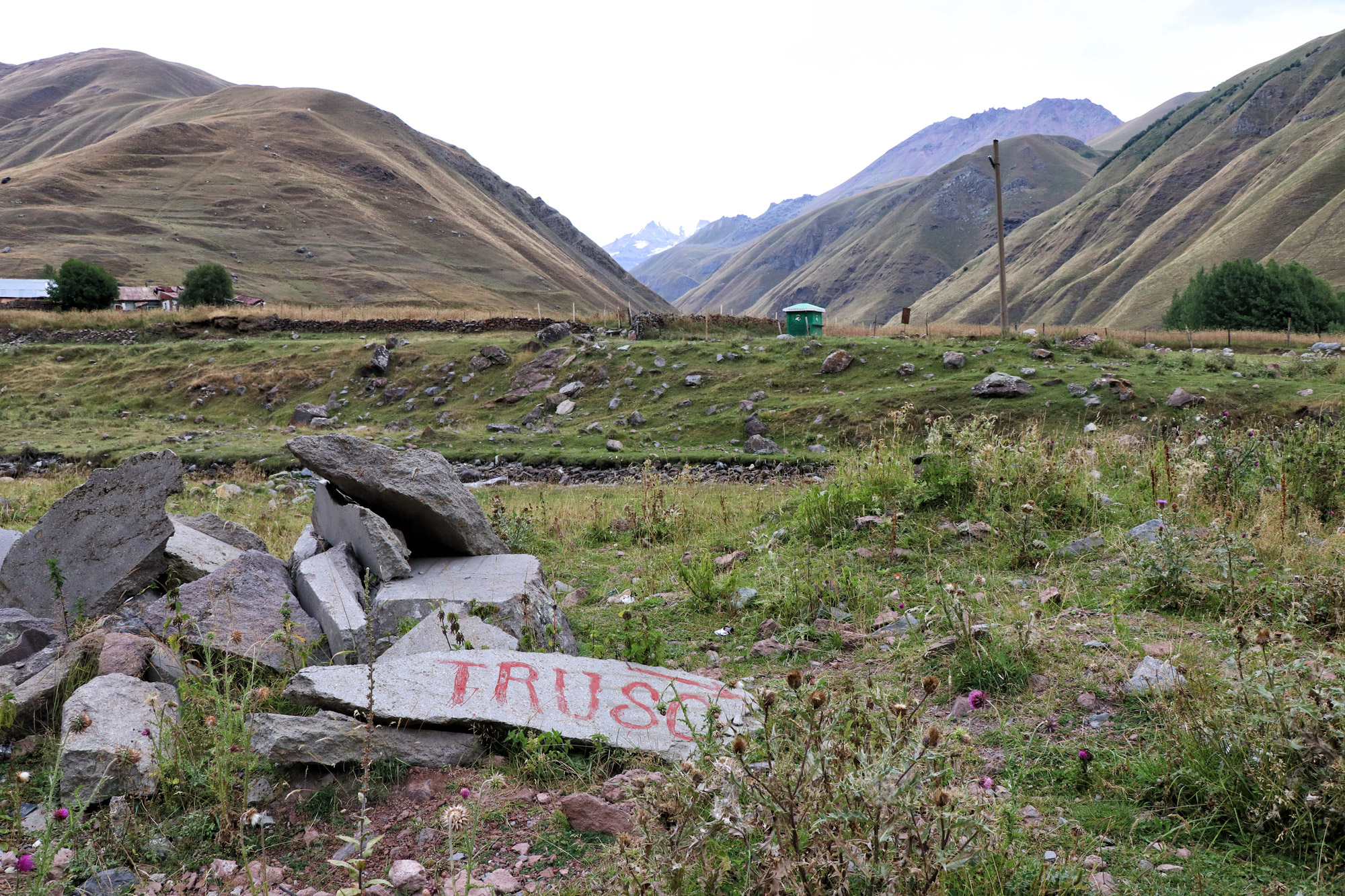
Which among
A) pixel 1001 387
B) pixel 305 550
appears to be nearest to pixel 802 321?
pixel 1001 387

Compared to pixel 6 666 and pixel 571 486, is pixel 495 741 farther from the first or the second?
pixel 571 486

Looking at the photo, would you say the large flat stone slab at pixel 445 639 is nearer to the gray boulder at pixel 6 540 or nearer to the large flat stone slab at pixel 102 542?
the large flat stone slab at pixel 102 542

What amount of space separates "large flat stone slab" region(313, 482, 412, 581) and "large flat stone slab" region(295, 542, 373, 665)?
0.46 feet

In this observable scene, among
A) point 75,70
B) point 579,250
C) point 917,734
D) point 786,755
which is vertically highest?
point 75,70

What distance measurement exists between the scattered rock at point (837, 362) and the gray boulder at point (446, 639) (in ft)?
59.6

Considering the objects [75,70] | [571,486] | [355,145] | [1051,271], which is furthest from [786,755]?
[75,70]

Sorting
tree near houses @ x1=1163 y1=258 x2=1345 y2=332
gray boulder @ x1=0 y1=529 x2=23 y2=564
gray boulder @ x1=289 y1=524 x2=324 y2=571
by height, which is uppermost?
tree near houses @ x1=1163 y1=258 x2=1345 y2=332

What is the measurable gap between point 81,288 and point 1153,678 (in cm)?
5876

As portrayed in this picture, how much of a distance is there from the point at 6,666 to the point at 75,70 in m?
245

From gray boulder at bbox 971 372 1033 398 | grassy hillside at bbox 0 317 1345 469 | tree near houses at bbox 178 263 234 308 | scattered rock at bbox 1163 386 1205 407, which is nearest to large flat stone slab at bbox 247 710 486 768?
grassy hillside at bbox 0 317 1345 469

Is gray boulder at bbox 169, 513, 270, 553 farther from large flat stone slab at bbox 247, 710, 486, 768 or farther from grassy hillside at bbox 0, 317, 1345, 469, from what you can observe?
grassy hillside at bbox 0, 317, 1345, 469

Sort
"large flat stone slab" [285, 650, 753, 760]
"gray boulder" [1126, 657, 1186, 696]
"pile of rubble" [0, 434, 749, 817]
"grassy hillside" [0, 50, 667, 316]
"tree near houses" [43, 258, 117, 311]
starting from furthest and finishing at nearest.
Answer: "grassy hillside" [0, 50, 667, 316] → "tree near houses" [43, 258, 117, 311] → "large flat stone slab" [285, 650, 753, 760] → "pile of rubble" [0, 434, 749, 817] → "gray boulder" [1126, 657, 1186, 696]

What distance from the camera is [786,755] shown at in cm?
255

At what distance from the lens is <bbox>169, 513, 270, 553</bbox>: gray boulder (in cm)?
698
